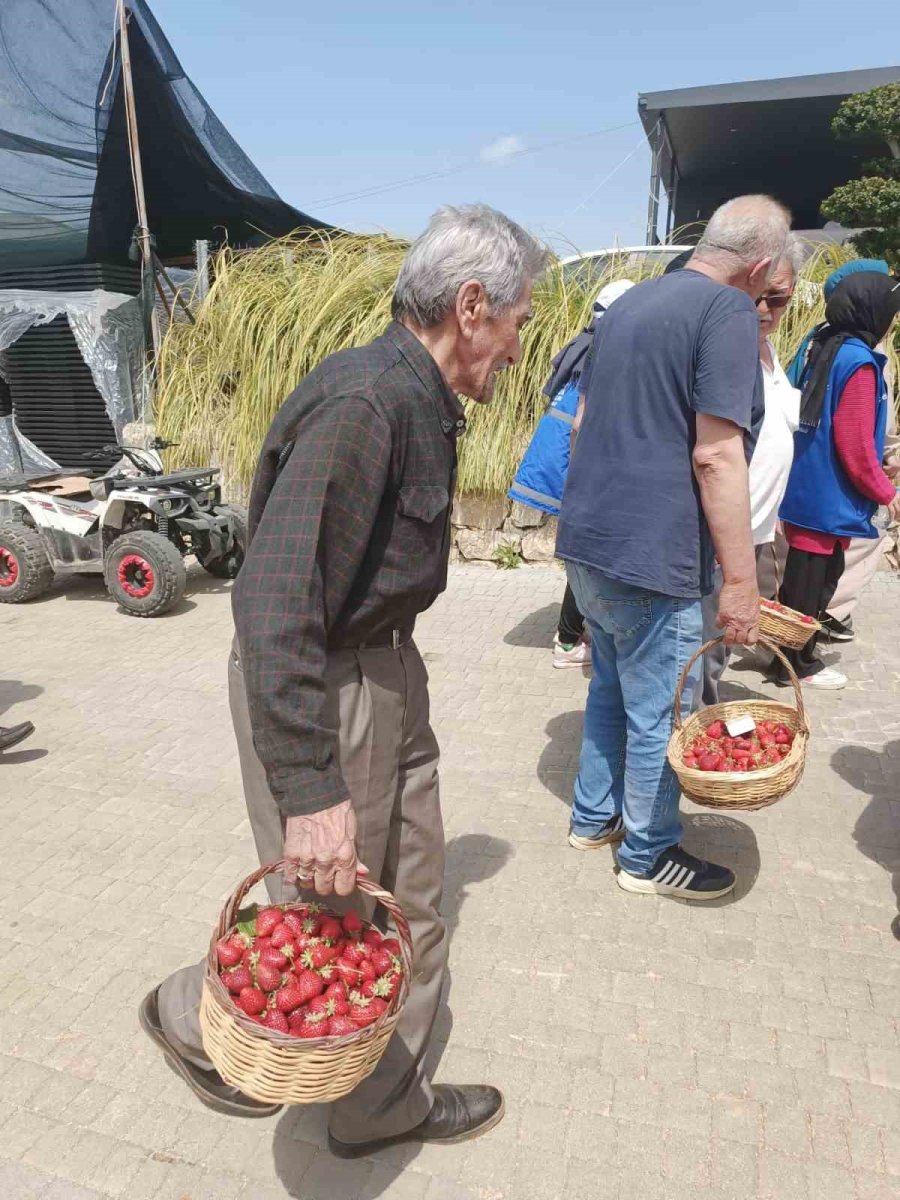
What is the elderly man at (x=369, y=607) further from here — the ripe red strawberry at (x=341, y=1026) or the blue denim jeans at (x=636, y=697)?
the blue denim jeans at (x=636, y=697)

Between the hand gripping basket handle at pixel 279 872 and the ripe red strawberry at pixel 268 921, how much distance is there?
6 cm

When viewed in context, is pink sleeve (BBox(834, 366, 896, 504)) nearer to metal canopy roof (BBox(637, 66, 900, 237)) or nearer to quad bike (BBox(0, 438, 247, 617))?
quad bike (BBox(0, 438, 247, 617))

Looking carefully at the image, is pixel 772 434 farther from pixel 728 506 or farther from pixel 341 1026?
pixel 341 1026

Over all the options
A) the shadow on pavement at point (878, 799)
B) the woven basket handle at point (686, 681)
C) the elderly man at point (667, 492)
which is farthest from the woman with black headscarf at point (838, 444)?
the woven basket handle at point (686, 681)

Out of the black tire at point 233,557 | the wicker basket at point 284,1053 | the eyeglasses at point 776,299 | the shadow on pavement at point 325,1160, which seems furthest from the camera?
the black tire at point 233,557

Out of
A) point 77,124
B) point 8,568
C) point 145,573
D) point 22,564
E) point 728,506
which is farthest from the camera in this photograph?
point 77,124

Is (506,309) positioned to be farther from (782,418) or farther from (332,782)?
(782,418)

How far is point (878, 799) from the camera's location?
11.7 ft

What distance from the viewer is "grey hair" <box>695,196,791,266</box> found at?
259 centimetres

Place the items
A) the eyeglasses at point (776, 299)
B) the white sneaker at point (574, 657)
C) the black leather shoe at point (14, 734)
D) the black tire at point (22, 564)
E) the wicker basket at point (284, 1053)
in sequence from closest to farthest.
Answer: the wicker basket at point (284, 1053) → the eyeglasses at point (776, 299) → the black leather shoe at point (14, 734) → the white sneaker at point (574, 657) → the black tire at point (22, 564)

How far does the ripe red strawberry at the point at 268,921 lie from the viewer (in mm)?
1719

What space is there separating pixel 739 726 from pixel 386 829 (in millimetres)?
1477

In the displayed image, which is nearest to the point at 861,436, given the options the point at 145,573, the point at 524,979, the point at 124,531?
the point at 524,979

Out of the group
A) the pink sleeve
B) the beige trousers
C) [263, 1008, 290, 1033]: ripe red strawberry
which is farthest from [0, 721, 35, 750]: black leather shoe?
the pink sleeve
